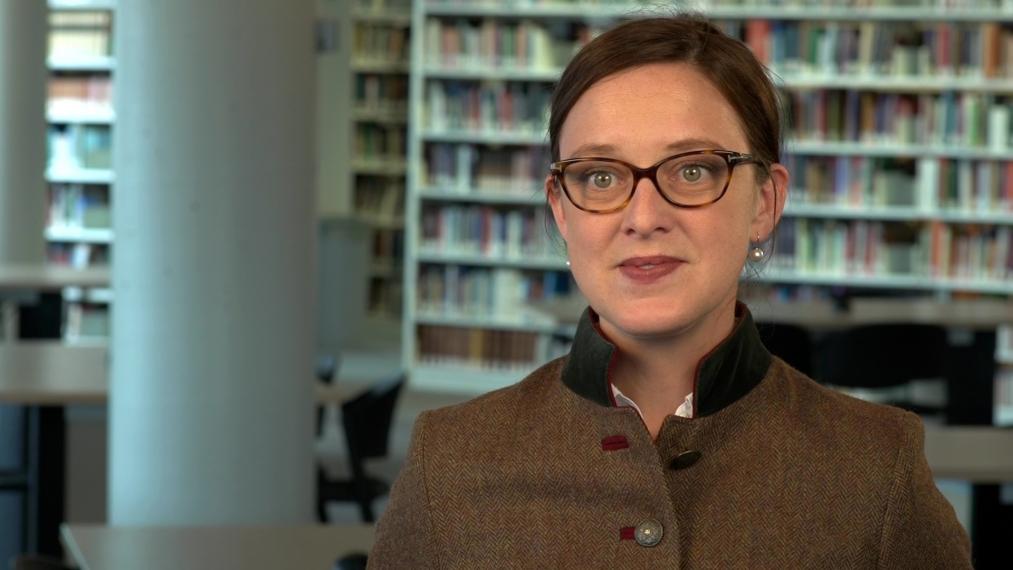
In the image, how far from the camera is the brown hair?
129cm

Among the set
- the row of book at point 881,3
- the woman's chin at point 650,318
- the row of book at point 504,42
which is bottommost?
the woman's chin at point 650,318

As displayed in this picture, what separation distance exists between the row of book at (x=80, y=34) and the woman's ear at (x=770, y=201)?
9417mm

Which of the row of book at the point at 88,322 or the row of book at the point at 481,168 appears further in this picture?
the row of book at the point at 88,322

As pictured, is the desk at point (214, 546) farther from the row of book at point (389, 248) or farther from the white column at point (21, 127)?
the row of book at point (389, 248)

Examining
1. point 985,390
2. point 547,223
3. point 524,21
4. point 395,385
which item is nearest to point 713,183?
Result: point 547,223

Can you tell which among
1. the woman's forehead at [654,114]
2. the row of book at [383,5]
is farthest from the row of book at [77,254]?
the woman's forehead at [654,114]

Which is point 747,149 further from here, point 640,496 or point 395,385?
point 395,385

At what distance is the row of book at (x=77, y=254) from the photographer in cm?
1036

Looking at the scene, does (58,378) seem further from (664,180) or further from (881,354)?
(881,354)

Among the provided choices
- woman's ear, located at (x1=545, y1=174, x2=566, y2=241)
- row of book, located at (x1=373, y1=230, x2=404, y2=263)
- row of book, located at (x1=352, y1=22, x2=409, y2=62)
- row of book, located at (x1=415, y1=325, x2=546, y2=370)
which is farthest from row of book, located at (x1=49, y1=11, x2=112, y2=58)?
woman's ear, located at (x1=545, y1=174, x2=566, y2=241)

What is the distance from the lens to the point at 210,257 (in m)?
2.92

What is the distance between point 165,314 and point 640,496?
182cm

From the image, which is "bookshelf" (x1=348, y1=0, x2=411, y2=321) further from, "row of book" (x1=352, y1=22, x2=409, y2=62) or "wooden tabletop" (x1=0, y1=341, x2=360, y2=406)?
"wooden tabletop" (x1=0, y1=341, x2=360, y2=406)

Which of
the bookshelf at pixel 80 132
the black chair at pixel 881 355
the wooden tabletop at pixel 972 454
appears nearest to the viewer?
the wooden tabletop at pixel 972 454
